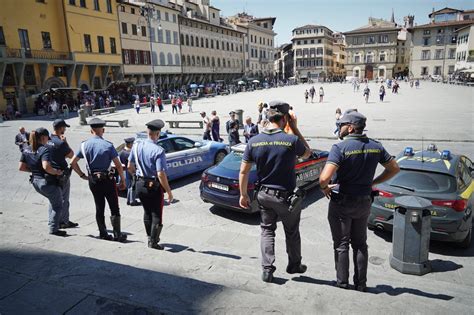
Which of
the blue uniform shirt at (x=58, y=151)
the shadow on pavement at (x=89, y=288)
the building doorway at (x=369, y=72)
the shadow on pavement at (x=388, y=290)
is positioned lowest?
the shadow on pavement at (x=388, y=290)

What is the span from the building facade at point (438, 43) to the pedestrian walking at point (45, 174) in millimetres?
89495

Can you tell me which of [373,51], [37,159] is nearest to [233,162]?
[37,159]

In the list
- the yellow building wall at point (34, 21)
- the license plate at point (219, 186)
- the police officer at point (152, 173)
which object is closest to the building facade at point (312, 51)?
the yellow building wall at point (34, 21)

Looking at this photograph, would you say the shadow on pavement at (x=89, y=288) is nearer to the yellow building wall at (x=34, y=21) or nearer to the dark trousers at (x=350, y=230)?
the dark trousers at (x=350, y=230)

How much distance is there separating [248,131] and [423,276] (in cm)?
818

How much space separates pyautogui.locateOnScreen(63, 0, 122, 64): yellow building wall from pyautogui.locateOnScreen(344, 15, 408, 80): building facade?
72.0m

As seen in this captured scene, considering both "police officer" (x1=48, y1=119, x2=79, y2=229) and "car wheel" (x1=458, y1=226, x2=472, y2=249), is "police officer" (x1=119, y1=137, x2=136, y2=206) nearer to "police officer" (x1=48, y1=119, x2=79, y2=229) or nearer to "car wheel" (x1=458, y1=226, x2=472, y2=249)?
"police officer" (x1=48, y1=119, x2=79, y2=229)

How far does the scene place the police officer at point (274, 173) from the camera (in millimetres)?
3791

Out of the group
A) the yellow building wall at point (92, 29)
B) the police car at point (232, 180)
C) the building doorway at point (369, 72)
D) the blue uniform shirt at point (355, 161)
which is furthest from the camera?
the building doorway at point (369, 72)

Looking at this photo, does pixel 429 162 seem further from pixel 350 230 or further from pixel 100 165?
pixel 100 165

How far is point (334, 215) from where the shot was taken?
12.6ft

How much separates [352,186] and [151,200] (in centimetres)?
272

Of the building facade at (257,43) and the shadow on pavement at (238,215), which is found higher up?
the building facade at (257,43)

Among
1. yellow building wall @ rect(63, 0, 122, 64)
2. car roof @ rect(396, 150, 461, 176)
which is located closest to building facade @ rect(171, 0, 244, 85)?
yellow building wall @ rect(63, 0, 122, 64)
